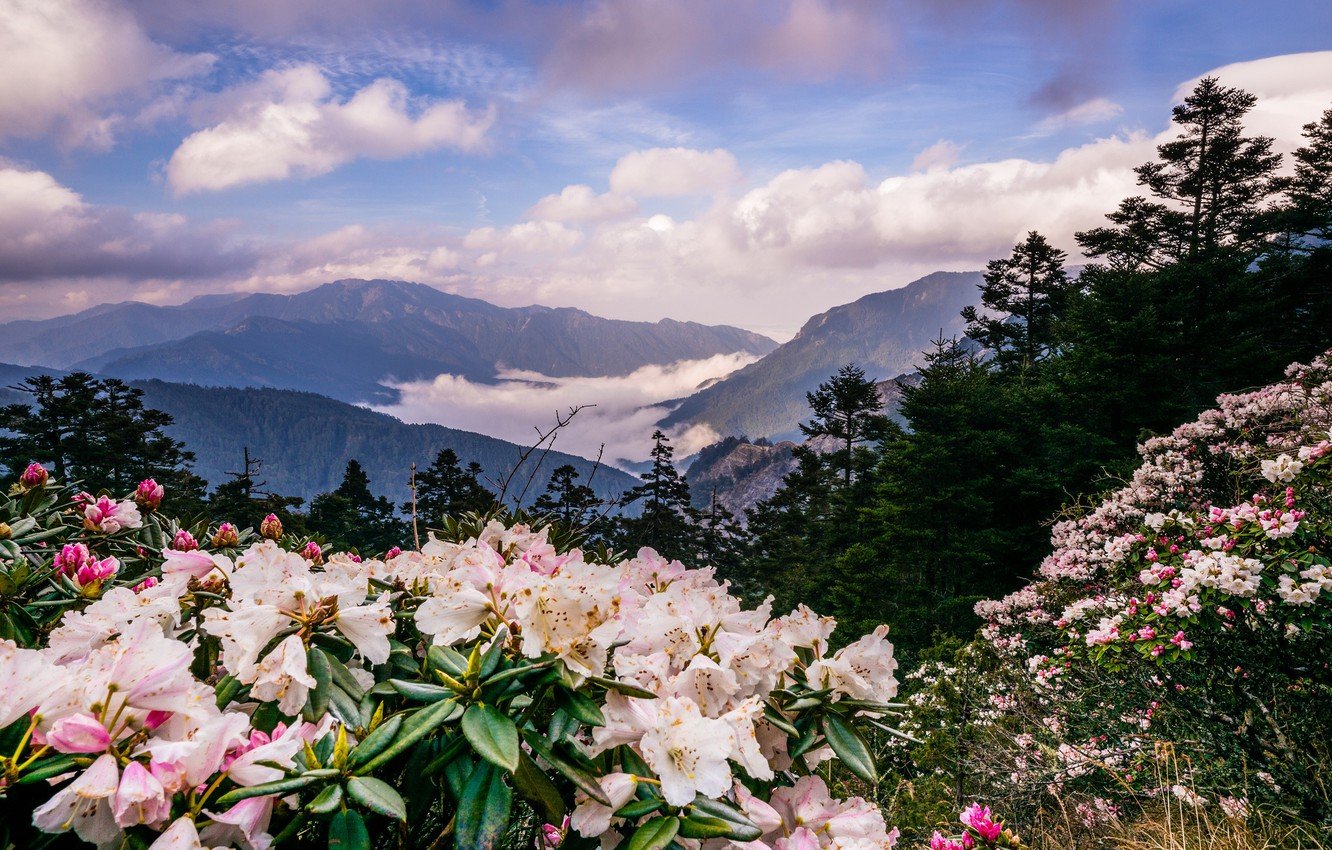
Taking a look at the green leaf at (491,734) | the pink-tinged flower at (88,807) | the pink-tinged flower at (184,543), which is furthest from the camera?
the pink-tinged flower at (184,543)

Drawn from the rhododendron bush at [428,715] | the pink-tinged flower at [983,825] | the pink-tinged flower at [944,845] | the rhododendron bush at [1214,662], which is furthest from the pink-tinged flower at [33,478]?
the rhododendron bush at [1214,662]

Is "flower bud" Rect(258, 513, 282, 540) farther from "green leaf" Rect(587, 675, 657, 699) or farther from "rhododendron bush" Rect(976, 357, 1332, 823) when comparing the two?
"rhododendron bush" Rect(976, 357, 1332, 823)

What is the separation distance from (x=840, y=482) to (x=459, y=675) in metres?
30.2

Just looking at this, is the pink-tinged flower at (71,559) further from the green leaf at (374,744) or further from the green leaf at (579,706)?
the green leaf at (579,706)

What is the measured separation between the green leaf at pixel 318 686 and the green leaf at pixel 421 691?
112 millimetres

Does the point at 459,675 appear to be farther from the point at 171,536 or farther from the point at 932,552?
the point at 932,552

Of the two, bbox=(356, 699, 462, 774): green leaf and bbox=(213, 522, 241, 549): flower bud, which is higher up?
bbox=(356, 699, 462, 774): green leaf

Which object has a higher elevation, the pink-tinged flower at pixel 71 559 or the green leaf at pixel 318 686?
the green leaf at pixel 318 686

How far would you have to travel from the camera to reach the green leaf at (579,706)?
867mm

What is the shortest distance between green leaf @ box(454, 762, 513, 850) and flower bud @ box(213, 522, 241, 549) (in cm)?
195

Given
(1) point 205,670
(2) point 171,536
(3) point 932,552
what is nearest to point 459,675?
(1) point 205,670

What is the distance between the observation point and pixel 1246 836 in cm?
285

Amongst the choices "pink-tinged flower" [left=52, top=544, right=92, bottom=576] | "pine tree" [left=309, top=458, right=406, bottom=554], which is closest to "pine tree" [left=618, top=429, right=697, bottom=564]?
"pine tree" [left=309, top=458, right=406, bottom=554]

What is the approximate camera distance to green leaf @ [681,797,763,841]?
0.87 metres
